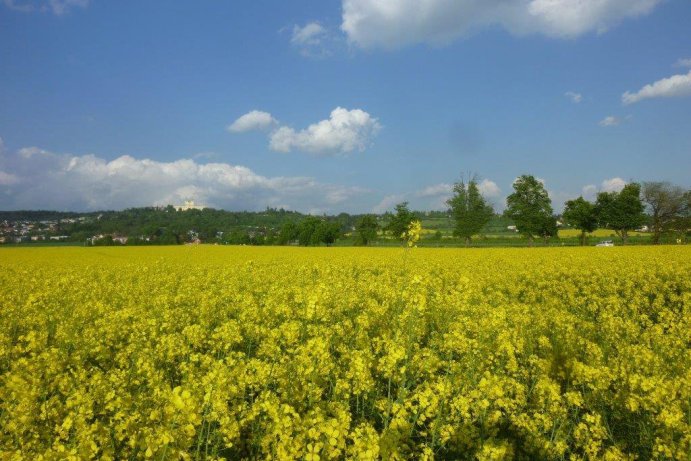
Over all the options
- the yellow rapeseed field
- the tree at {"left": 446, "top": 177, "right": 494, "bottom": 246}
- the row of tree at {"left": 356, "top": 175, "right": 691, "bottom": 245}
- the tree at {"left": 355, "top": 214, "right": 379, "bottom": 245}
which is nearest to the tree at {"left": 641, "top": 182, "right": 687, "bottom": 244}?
the row of tree at {"left": 356, "top": 175, "right": 691, "bottom": 245}

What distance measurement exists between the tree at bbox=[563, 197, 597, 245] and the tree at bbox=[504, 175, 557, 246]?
12.7 ft

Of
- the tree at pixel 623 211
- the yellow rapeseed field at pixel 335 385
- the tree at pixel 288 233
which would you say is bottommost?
the yellow rapeseed field at pixel 335 385

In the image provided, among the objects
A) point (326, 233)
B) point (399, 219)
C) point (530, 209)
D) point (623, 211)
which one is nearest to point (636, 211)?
point (623, 211)

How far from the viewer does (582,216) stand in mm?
62250

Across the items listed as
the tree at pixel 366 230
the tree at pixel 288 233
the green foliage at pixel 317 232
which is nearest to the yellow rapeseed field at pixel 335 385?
the tree at pixel 366 230

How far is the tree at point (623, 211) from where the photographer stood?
58.4 metres

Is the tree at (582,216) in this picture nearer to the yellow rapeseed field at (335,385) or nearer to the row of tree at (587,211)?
the row of tree at (587,211)

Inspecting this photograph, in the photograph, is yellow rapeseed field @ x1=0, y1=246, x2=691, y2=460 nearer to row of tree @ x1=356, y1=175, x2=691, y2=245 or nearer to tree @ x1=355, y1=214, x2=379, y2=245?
row of tree @ x1=356, y1=175, x2=691, y2=245

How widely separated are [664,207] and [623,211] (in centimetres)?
768

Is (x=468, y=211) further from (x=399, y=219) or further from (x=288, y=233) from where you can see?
(x=288, y=233)

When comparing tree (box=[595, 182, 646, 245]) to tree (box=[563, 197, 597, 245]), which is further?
tree (box=[563, 197, 597, 245])

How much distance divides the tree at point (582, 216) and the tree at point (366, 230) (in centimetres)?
3441

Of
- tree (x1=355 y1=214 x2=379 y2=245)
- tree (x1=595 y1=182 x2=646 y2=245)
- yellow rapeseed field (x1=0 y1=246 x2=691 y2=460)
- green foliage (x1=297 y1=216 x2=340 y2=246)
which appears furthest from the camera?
green foliage (x1=297 y1=216 x2=340 y2=246)

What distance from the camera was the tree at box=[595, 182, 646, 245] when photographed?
5841cm
